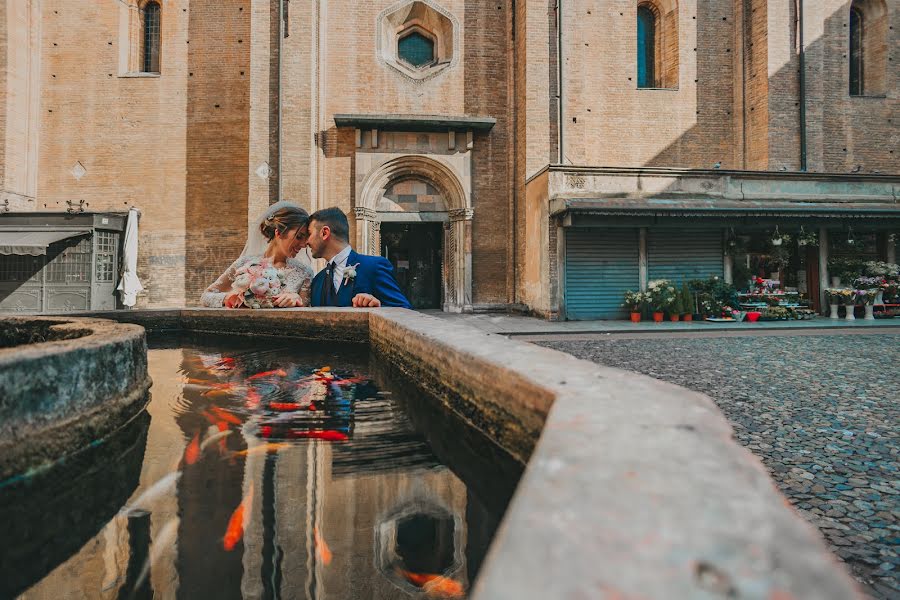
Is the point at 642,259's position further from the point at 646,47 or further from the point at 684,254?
the point at 646,47

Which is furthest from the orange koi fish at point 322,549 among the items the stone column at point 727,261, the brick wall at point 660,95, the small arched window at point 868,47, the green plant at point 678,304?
the small arched window at point 868,47

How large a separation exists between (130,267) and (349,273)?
1119 cm

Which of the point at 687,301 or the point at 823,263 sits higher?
the point at 823,263

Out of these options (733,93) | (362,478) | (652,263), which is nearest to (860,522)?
(362,478)

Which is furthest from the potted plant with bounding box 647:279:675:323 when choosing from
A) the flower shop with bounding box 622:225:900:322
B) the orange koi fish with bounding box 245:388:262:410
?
the orange koi fish with bounding box 245:388:262:410

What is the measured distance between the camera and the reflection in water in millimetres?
1223

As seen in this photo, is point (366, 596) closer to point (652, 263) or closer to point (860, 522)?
point (860, 522)

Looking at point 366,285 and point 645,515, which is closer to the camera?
point 645,515

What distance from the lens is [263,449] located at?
199cm

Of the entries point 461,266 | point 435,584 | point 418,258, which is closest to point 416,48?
point 418,258

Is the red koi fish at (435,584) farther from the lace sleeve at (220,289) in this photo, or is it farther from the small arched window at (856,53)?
the small arched window at (856,53)

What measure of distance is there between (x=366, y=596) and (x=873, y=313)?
15.5 m

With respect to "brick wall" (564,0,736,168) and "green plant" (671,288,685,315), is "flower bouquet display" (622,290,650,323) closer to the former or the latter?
"green plant" (671,288,685,315)

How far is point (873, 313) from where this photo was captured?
12.2 m
